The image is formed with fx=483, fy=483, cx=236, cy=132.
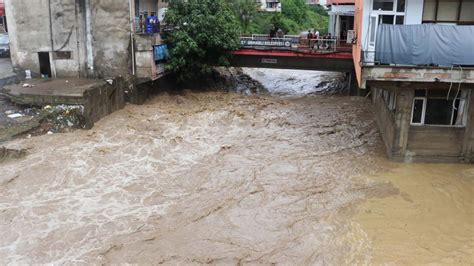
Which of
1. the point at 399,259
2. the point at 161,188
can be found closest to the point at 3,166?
the point at 161,188

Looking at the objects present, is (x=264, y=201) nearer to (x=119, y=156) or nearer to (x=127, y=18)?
(x=119, y=156)

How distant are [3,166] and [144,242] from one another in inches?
319

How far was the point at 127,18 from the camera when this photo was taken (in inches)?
1073

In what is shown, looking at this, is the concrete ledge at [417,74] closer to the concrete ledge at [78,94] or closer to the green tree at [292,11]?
the concrete ledge at [78,94]

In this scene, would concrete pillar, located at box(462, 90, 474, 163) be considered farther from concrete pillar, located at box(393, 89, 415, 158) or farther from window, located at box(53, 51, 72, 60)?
window, located at box(53, 51, 72, 60)

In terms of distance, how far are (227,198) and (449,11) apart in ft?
38.6

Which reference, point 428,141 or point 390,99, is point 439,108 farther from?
point 390,99

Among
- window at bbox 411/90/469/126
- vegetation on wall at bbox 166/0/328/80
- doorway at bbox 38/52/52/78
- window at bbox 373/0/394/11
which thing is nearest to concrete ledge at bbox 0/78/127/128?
doorway at bbox 38/52/52/78

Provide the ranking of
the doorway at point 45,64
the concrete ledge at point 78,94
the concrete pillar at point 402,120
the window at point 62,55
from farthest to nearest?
the doorway at point 45,64 < the window at point 62,55 < the concrete ledge at point 78,94 < the concrete pillar at point 402,120

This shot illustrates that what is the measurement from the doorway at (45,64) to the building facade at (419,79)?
61.2 ft

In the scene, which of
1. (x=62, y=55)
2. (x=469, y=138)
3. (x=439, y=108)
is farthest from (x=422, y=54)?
(x=62, y=55)

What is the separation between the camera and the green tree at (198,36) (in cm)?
2881

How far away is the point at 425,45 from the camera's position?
17.3 meters

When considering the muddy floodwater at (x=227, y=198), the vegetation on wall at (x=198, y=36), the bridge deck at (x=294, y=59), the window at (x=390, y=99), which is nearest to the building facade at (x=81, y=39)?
the vegetation on wall at (x=198, y=36)
